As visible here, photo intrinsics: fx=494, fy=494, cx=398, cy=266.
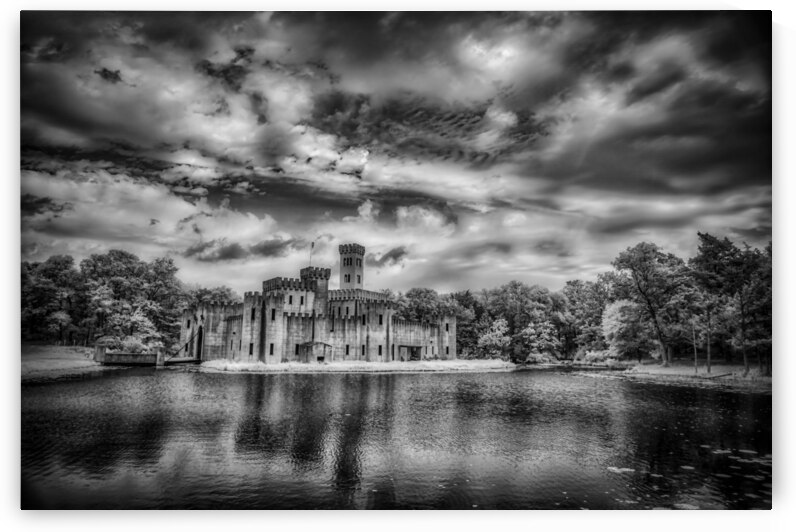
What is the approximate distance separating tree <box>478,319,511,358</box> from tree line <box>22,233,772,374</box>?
4.27 m

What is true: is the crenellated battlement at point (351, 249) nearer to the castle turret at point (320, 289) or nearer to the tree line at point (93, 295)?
the tree line at point (93, 295)

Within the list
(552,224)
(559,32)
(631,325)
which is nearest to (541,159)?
(552,224)

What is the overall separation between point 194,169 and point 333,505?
7250 millimetres

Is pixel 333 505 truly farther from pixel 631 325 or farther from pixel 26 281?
pixel 631 325

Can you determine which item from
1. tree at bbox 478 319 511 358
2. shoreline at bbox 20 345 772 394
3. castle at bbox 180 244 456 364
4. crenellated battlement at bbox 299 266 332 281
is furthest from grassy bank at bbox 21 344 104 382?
tree at bbox 478 319 511 358

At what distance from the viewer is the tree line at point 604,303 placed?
9.77m

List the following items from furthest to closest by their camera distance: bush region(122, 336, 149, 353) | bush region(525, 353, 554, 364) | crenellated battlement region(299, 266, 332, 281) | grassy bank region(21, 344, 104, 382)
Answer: bush region(525, 353, 554, 364) → crenellated battlement region(299, 266, 332, 281) → bush region(122, 336, 149, 353) → grassy bank region(21, 344, 104, 382)

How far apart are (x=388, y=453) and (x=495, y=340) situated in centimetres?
2512

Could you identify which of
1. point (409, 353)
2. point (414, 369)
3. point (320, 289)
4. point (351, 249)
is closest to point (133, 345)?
point (351, 249)

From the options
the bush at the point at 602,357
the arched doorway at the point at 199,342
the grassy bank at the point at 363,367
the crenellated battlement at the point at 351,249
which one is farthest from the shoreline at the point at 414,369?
the crenellated battlement at the point at 351,249

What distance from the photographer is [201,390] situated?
1656 centimetres

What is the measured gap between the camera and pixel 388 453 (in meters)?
9.13

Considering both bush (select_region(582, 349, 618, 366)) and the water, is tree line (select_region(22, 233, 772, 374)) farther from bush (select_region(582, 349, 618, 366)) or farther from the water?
the water

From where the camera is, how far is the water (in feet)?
24.9
